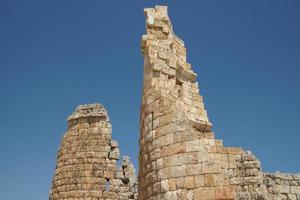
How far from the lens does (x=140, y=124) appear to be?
7.50 metres

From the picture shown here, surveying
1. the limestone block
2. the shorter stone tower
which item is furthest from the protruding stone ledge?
the limestone block

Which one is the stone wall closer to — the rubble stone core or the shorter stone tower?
the rubble stone core

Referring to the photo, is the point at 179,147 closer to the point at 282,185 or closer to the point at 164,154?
the point at 164,154

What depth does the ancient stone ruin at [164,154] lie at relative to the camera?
5688 mm

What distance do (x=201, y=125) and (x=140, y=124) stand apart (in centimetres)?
140

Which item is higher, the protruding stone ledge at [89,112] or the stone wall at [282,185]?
the protruding stone ledge at [89,112]

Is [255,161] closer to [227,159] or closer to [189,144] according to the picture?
[227,159]

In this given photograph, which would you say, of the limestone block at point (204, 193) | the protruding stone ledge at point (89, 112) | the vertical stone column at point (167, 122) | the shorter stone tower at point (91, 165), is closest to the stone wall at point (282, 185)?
the vertical stone column at point (167, 122)

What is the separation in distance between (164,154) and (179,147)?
319mm

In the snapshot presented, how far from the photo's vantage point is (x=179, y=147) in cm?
592

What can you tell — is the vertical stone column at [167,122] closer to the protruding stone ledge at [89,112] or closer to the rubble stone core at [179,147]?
the rubble stone core at [179,147]

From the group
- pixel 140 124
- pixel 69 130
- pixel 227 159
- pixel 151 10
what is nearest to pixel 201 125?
pixel 140 124

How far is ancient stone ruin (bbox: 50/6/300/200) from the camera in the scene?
5.69 metres

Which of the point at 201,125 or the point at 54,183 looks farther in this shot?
the point at 54,183
